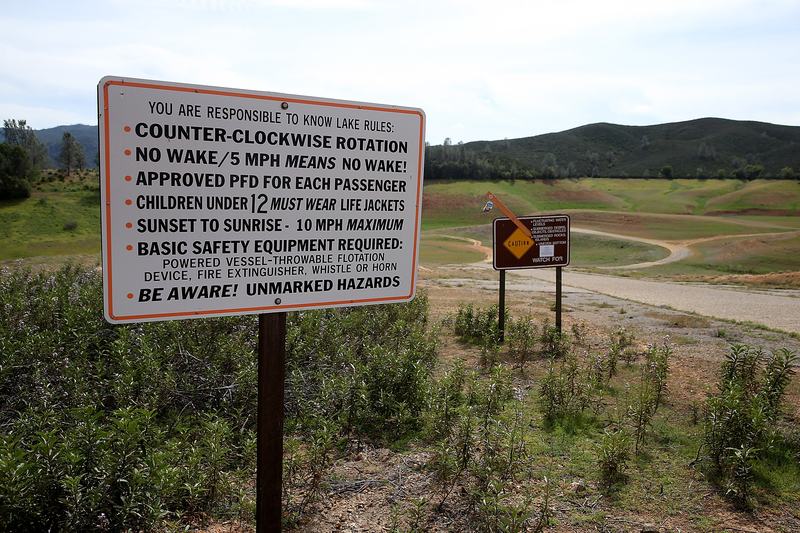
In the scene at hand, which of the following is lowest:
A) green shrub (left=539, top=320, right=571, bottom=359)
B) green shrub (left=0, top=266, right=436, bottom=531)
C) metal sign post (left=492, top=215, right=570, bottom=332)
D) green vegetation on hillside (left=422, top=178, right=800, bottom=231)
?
green shrub (left=539, top=320, right=571, bottom=359)

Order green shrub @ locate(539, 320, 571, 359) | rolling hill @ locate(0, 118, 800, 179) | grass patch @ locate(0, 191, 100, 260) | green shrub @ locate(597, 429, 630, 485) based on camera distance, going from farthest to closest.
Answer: rolling hill @ locate(0, 118, 800, 179), grass patch @ locate(0, 191, 100, 260), green shrub @ locate(539, 320, 571, 359), green shrub @ locate(597, 429, 630, 485)

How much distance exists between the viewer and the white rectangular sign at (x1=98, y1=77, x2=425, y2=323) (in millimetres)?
2191

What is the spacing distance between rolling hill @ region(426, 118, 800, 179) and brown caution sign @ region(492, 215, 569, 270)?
349 ft

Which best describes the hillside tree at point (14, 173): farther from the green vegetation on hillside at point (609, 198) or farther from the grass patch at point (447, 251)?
the green vegetation on hillside at point (609, 198)

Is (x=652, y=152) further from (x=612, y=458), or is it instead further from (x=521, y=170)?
(x=612, y=458)

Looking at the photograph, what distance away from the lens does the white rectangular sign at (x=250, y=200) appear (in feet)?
7.19

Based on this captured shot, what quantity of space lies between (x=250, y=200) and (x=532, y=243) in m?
8.27

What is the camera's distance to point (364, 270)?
2.74 m

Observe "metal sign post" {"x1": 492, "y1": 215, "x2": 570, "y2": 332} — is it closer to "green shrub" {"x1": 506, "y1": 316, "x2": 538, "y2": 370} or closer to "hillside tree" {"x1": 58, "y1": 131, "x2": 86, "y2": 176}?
"green shrub" {"x1": 506, "y1": 316, "x2": 538, "y2": 370}

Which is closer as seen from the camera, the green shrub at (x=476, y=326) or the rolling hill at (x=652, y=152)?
the green shrub at (x=476, y=326)

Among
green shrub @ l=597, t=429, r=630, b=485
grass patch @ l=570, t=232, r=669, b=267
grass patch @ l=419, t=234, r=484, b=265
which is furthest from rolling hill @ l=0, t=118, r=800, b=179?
green shrub @ l=597, t=429, r=630, b=485

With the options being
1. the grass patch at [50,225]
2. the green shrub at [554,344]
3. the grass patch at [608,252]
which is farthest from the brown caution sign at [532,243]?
the grass patch at [50,225]

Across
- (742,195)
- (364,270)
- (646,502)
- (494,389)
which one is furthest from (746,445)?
(742,195)

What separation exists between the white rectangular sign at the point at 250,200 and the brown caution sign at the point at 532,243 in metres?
7.22
